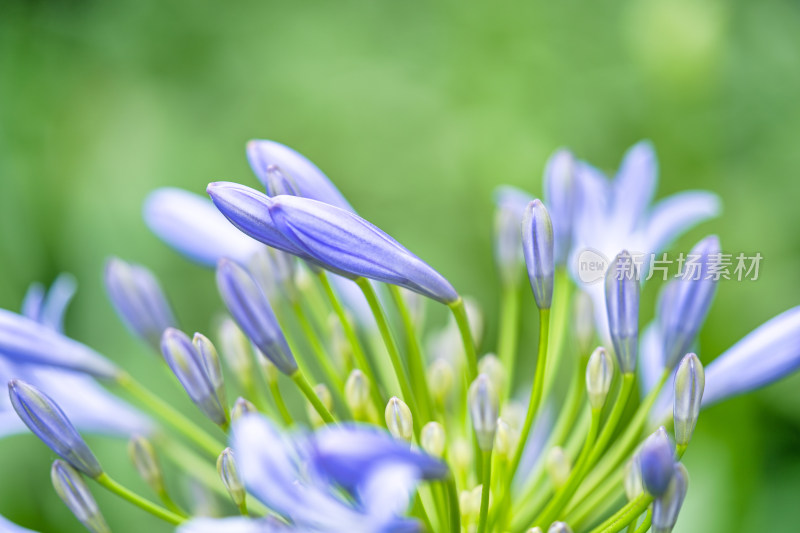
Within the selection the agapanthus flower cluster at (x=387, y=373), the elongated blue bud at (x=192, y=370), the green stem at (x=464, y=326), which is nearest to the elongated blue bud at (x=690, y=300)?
the agapanthus flower cluster at (x=387, y=373)

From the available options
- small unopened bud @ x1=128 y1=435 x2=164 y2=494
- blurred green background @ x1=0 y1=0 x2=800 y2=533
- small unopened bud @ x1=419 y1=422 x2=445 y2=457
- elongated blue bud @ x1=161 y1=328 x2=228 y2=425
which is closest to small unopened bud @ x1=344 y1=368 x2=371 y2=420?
small unopened bud @ x1=419 y1=422 x2=445 y2=457

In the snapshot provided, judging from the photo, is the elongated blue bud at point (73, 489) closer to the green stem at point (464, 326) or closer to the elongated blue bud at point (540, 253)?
the green stem at point (464, 326)

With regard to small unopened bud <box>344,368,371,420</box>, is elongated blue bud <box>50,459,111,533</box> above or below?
below

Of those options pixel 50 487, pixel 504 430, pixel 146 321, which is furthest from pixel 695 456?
pixel 50 487

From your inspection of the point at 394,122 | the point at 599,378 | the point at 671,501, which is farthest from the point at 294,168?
the point at 394,122

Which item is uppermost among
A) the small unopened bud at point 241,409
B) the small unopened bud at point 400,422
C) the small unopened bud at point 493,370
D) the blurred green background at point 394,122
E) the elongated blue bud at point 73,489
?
the blurred green background at point 394,122

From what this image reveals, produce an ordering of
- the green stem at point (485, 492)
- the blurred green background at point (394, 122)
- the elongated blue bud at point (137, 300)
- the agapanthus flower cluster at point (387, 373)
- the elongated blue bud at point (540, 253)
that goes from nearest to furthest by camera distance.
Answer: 1. the agapanthus flower cluster at point (387, 373)
2. the green stem at point (485, 492)
3. the elongated blue bud at point (540, 253)
4. the elongated blue bud at point (137, 300)
5. the blurred green background at point (394, 122)

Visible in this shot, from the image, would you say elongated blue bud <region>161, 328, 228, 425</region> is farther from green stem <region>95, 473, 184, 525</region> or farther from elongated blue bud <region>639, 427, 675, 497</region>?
elongated blue bud <region>639, 427, 675, 497</region>

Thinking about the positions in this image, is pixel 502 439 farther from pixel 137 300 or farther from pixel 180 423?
pixel 137 300
